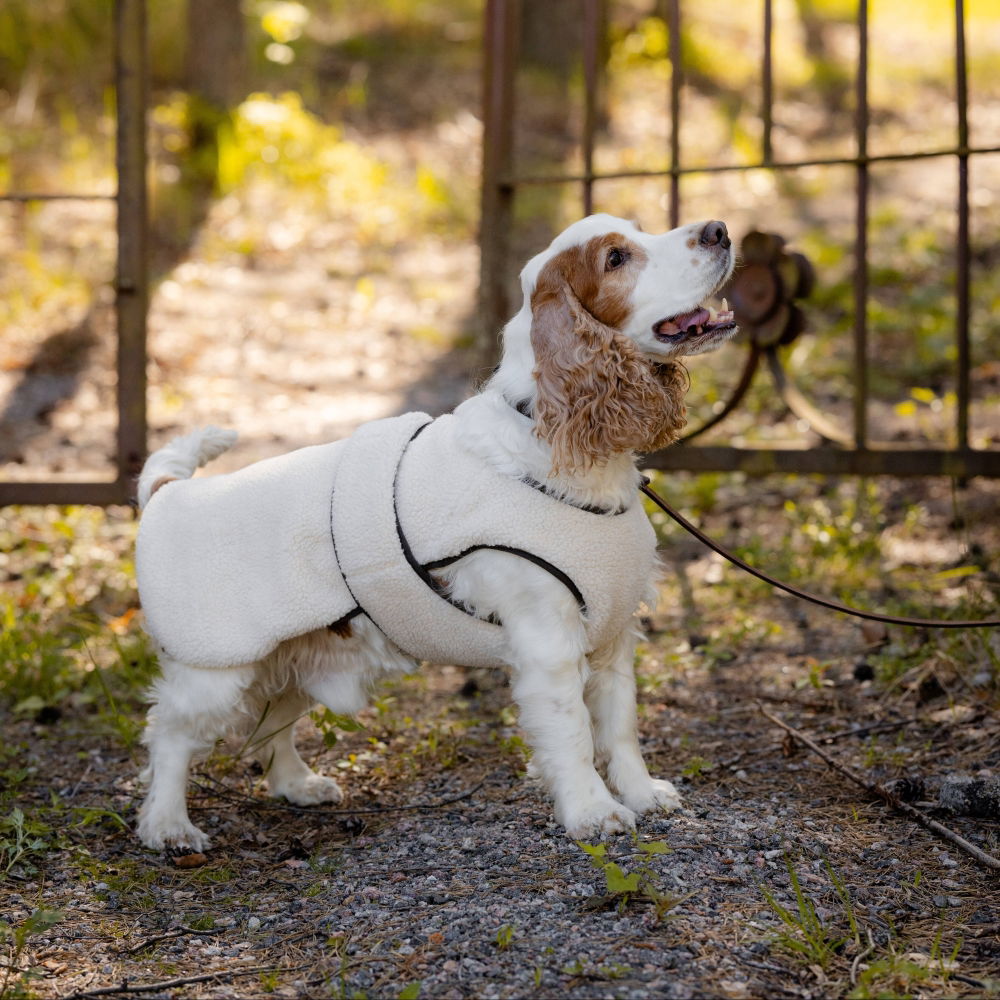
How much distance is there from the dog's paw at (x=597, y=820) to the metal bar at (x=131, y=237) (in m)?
2.92

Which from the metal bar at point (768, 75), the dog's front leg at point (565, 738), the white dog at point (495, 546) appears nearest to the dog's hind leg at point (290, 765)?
the white dog at point (495, 546)

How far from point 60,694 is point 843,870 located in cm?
285

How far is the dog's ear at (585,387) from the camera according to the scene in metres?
3.14

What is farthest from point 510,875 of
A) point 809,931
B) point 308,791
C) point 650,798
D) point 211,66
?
point 211,66

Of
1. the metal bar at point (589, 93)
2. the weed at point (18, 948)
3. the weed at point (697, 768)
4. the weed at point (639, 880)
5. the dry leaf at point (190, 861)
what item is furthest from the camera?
the metal bar at point (589, 93)

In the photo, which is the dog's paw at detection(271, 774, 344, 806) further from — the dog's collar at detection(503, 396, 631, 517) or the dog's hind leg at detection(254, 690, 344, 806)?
the dog's collar at detection(503, 396, 631, 517)

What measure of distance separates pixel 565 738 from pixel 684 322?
1.12 meters

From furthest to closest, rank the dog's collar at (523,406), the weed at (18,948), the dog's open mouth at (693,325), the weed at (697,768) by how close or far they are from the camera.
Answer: the weed at (697,768) → the dog's collar at (523,406) → the dog's open mouth at (693,325) → the weed at (18,948)

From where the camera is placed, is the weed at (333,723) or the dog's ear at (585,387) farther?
the weed at (333,723)

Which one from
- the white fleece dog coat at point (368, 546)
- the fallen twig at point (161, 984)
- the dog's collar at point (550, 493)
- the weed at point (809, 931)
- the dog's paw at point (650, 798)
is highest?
the dog's collar at point (550, 493)

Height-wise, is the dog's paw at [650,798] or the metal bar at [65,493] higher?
the metal bar at [65,493]

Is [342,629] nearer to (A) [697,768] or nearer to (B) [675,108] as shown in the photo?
(A) [697,768]

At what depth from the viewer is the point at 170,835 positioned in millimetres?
3516

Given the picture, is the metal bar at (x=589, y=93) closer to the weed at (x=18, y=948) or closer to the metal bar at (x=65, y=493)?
the metal bar at (x=65, y=493)
